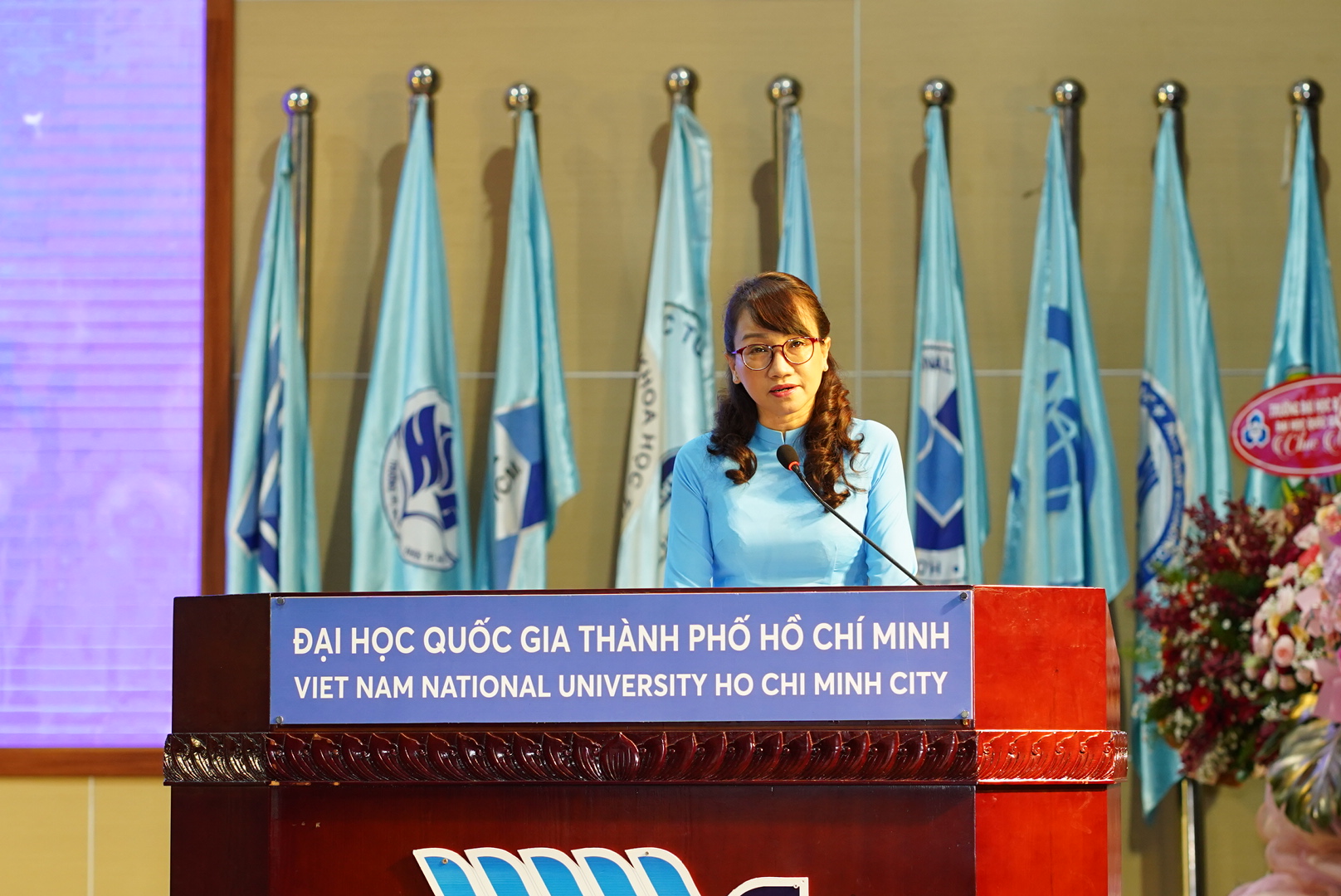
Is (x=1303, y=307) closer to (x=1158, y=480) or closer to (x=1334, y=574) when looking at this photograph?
(x=1158, y=480)

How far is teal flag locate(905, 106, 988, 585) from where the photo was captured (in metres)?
3.71

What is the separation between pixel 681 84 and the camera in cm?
391

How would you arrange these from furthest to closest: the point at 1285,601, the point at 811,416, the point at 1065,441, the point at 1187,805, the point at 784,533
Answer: the point at 1065,441 < the point at 1187,805 < the point at 1285,601 < the point at 811,416 < the point at 784,533

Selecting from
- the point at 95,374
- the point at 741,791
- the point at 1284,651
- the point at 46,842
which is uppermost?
the point at 95,374

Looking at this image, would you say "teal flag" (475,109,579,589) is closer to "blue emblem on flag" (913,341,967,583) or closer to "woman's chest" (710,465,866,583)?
"blue emblem on flag" (913,341,967,583)

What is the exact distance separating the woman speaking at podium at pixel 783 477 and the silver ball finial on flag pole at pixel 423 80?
6.32ft

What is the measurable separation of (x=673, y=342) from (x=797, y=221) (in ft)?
1.57

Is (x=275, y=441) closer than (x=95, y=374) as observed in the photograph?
Yes

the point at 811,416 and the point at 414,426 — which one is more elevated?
the point at 414,426

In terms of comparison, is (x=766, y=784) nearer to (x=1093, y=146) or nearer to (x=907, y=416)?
(x=907, y=416)

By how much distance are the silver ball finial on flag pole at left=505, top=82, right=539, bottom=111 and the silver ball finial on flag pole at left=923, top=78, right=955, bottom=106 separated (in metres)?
1.12

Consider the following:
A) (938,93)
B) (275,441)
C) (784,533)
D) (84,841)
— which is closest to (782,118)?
(938,93)

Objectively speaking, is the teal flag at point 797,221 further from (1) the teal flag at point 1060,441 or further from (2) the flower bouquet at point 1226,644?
(2) the flower bouquet at point 1226,644

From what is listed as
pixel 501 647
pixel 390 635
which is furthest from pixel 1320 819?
pixel 390 635
